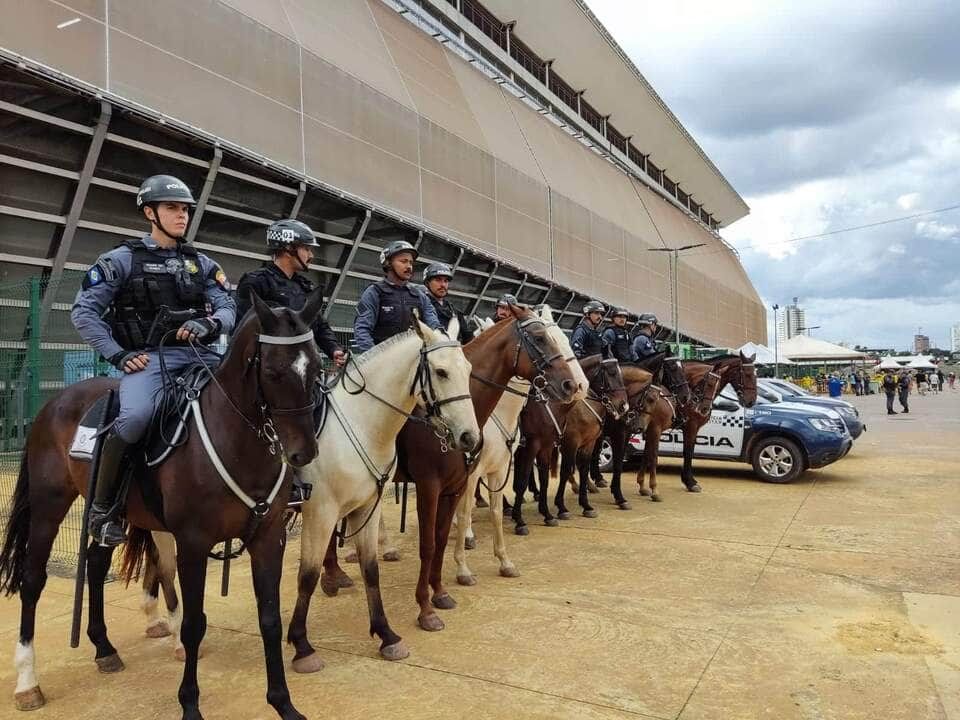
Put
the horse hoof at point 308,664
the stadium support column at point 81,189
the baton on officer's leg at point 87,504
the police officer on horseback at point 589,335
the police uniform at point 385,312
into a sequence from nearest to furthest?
1. the baton on officer's leg at point 87,504
2. the horse hoof at point 308,664
3. the police uniform at point 385,312
4. the police officer on horseback at point 589,335
5. the stadium support column at point 81,189

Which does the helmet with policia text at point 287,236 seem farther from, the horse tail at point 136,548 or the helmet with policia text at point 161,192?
the horse tail at point 136,548

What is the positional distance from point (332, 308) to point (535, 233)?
12431 mm

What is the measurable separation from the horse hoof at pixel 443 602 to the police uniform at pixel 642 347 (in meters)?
6.95

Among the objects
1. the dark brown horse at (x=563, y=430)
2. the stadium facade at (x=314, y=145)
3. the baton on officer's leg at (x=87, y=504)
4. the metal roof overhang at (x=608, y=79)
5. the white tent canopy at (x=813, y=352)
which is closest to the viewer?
the baton on officer's leg at (x=87, y=504)

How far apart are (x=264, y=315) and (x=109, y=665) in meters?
2.54

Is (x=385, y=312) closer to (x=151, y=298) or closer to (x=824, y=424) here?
(x=151, y=298)

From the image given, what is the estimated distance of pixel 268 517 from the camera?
3.35 meters

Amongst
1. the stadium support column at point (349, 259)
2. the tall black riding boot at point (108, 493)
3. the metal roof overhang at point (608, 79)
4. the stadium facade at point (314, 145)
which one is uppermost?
the metal roof overhang at point (608, 79)

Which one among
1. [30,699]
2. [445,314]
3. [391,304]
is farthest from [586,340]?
[30,699]

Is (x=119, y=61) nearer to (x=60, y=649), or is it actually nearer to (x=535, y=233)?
(x=60, y=649)

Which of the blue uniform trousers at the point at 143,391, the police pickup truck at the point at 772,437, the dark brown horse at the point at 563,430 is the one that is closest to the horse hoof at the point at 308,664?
the blue uniform trousers at the point at 143,391

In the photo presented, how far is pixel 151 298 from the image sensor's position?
3.61 m

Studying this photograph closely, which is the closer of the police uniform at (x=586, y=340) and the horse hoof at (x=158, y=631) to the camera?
the horse hoof at (x=158, y=631)

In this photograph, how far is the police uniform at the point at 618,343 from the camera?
10930 mm
